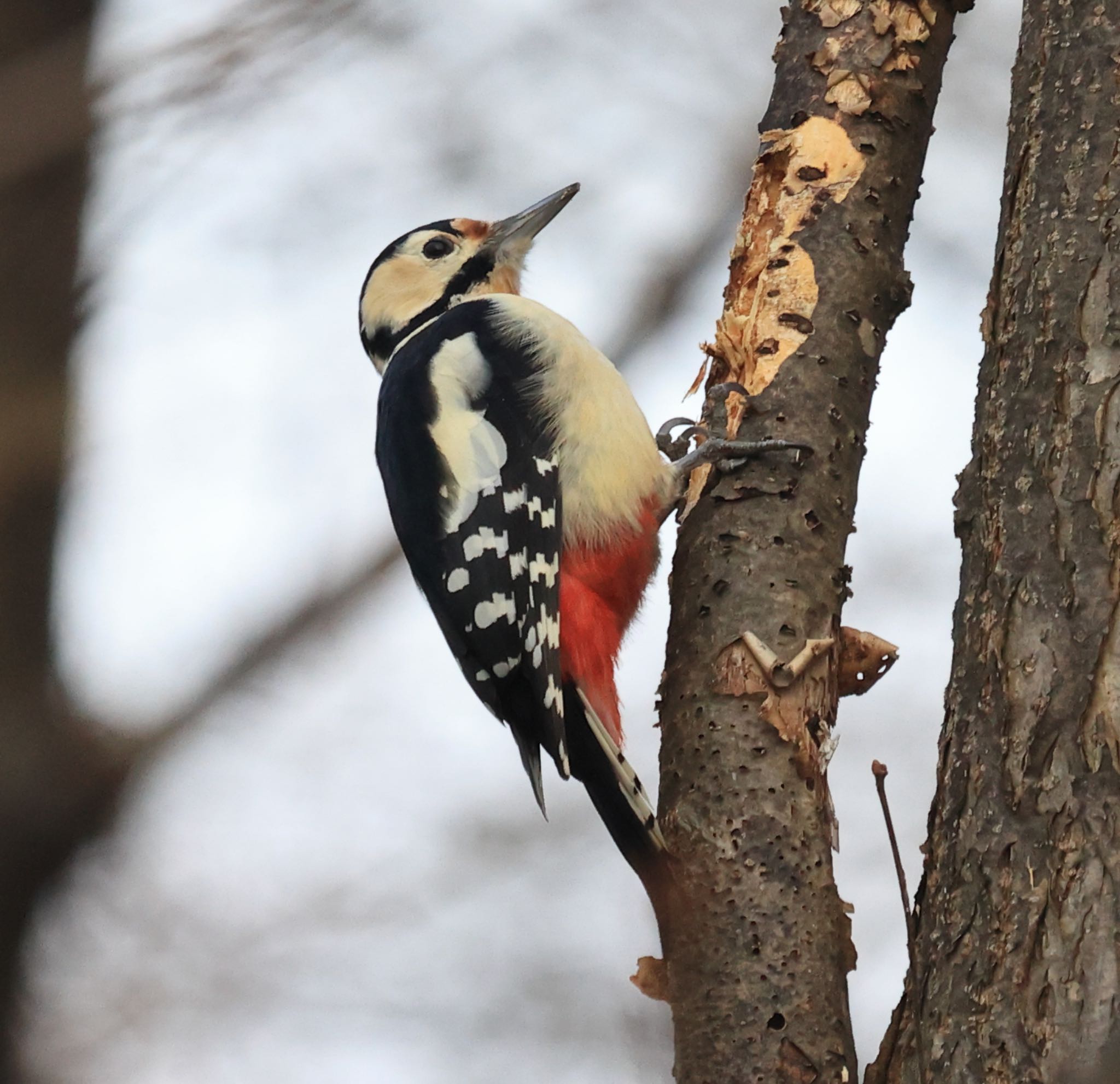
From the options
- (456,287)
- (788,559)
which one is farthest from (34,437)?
(456,287)

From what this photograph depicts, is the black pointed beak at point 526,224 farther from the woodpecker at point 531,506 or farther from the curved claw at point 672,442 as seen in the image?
the curved claw at point 672,442

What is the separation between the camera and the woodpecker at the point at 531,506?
8.98 feet

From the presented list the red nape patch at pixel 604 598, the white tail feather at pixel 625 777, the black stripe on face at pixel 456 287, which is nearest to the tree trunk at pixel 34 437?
the white tail feather at pixel 625 777

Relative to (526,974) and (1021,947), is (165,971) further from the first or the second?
(526,974)

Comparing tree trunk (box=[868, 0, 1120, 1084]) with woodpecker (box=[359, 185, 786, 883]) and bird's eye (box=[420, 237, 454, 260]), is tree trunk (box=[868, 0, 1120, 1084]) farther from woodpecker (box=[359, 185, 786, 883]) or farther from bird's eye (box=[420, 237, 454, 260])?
bird's eye (box=[420, 237, 454, 260])

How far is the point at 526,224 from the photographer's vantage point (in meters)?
3.77

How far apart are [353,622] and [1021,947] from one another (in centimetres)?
74

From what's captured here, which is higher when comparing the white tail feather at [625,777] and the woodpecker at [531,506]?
the woodpecker at [531,506]

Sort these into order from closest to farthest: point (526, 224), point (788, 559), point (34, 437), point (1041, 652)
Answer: point (34, 437) < point (1041, 652) < point (788, 559) < point (526, 224)

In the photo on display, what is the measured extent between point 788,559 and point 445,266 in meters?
1.78

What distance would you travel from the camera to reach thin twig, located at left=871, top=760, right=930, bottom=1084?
60.7 inches

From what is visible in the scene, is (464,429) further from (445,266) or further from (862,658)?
(862,658)

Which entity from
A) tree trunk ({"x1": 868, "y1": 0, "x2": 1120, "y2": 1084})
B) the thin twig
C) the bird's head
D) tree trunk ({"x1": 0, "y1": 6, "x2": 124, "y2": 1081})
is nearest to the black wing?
the bird's head

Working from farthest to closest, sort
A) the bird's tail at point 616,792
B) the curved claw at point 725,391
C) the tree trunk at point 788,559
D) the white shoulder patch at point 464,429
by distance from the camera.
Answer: the white shoulder patch at point 464,429, the curved claw at point 725,391, the bird's tail at point 616,792, the tree trunk at point 788,559
